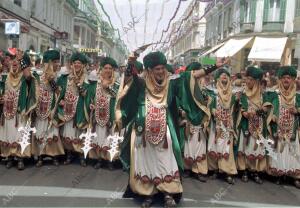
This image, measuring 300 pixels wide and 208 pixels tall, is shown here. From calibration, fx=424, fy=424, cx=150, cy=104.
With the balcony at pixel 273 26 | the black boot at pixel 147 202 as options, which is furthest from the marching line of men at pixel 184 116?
the balcony at pixel 273 26

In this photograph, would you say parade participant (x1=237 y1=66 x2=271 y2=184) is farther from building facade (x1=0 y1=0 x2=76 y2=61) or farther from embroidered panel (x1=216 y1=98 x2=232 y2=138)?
building facade (x1=0 y1=0 x2=76 y2=61)

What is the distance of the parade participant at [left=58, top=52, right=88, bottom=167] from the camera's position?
21.6 feet

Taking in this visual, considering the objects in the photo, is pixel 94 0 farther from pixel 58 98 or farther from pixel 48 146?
pixel 48 146

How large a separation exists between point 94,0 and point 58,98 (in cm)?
208

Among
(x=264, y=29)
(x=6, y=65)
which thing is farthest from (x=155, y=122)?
(x=264, y=29)

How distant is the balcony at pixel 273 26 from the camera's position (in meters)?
24.1

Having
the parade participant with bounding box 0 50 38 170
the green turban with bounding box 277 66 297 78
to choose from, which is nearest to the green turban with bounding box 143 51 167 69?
the green turban with bounding box 277 66 297 78

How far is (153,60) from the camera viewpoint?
4773 mm

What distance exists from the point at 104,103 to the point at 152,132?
192cm

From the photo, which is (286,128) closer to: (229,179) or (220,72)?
(229,179)

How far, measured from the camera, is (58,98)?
663 cm

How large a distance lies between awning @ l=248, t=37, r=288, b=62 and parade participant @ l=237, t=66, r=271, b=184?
15.8m

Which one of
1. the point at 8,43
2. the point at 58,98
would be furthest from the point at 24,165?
the point at 8,43

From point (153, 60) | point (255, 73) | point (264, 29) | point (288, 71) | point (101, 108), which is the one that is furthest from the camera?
point (264, 29)
